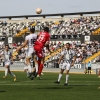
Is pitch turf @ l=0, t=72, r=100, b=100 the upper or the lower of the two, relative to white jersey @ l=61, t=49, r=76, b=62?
lower

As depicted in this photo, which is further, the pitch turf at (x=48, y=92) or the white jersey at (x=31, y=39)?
the white jersey at (x=31, y=39)

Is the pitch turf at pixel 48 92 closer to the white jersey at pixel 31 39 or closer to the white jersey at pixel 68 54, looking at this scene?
the white jersey at pixel 68 54

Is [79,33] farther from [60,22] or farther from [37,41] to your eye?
[37,41]

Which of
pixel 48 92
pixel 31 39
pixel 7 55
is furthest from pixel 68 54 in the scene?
pixel 7 55

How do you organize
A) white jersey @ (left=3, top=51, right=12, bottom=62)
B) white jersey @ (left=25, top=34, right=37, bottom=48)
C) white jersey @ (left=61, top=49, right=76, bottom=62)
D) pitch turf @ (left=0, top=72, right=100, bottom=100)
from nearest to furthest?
pitch turf @ (left=0, top=72, right=100, bottom=100) → white jersey @ (left=25, top=34, right=37, bottom=48) → white jersey @ (left=61, top=49, right=76, bottom=62) → white jersey @ (left=3, top=51, right=12, bottom=62)

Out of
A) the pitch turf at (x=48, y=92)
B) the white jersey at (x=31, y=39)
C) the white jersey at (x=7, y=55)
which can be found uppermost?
the white jersey at (x=31, y=39)

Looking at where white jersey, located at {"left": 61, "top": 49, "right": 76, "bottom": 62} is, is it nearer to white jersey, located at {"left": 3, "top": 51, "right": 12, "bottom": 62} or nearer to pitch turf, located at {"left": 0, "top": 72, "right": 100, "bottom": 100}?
pitch turf, located at {"left": 0, "top": 72, "right": 100, "bottom": 100}

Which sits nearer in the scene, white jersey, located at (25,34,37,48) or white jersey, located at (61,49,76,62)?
white jersey, located at (25,34,37,48)

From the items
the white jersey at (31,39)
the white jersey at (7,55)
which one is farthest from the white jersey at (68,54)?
the white jersey at (7,55)

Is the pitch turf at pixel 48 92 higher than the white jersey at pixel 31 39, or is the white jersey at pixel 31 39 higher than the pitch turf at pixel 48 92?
the white jersey at pixel 31 39

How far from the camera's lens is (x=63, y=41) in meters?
65.1

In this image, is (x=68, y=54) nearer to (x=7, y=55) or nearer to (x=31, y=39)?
(x=31, y=39)

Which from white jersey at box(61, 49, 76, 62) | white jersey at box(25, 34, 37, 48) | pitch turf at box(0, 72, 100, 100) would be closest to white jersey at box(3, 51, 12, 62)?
white jersey at box(61, 49, 76, 62)

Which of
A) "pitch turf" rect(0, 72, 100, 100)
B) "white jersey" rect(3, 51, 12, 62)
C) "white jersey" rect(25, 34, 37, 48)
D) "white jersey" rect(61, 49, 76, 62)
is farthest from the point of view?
"white jersey" rect(3, 51, 12, 62)
